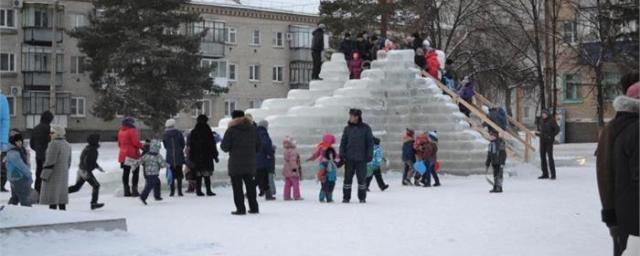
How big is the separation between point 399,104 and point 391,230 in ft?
52.8

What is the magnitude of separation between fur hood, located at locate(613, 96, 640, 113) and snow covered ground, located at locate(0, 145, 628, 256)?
3523 mm

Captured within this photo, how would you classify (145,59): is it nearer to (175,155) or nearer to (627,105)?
(175,155)

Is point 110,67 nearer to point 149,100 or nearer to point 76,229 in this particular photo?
point 149,100

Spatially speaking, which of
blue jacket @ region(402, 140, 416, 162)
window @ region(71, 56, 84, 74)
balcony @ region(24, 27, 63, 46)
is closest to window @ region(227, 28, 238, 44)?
window @ region(71, 56, 84, 74)

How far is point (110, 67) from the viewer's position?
171 feet

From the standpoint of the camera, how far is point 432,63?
31188 millimetres

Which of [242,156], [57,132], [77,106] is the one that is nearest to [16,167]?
[57,132]

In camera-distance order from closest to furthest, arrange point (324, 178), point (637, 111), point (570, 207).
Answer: point (637, 111) < point (570, 207) < point (324, 178)

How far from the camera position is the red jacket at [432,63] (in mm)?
31172

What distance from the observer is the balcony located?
62250 millimetres

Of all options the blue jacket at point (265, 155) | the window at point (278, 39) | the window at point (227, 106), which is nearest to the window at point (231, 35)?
the window at point (278, 39)

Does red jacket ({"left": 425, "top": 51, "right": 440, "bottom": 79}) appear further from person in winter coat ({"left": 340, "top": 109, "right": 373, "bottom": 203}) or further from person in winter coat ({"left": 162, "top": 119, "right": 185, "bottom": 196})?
person in winter coat ({"left": 340, "top": 109, "right": 373, "bottom": 203})

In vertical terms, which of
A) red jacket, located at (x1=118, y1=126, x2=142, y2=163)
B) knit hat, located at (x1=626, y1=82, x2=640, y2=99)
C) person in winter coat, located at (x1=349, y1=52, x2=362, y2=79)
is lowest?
red jacket, located at (x1=118, y1=126, x2=142, y2=163)

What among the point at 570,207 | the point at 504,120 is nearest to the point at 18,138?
the point at 570,207
